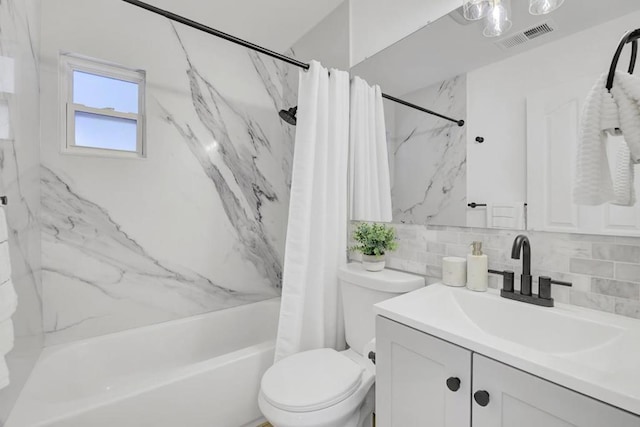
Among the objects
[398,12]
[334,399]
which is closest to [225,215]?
[334,399]

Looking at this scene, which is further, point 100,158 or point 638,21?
point 100,158

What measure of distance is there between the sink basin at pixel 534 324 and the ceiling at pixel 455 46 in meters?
0.90

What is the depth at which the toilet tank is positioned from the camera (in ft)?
4.43

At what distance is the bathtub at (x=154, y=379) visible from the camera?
1.15 metres

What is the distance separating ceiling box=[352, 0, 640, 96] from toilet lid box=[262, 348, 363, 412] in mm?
1418

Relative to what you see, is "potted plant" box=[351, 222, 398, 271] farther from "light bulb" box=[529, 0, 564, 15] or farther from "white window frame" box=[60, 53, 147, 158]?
"white window frame" box=[60, 53, 147, 158]

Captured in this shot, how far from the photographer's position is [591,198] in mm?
750

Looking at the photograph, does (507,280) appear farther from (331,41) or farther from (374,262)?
(331,41)

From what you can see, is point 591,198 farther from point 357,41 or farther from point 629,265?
point 357,41

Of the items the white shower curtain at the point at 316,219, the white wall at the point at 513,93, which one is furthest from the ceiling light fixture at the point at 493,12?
the white shower curtain at the point at 316,219

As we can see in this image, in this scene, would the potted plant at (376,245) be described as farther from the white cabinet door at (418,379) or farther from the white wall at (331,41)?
the white wall at (331,41)

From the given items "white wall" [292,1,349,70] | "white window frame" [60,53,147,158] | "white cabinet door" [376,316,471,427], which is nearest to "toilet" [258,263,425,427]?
"white cabinet door" [376,316,471,427]

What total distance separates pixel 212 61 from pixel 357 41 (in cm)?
107

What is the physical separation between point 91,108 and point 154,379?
1639 millimetres
